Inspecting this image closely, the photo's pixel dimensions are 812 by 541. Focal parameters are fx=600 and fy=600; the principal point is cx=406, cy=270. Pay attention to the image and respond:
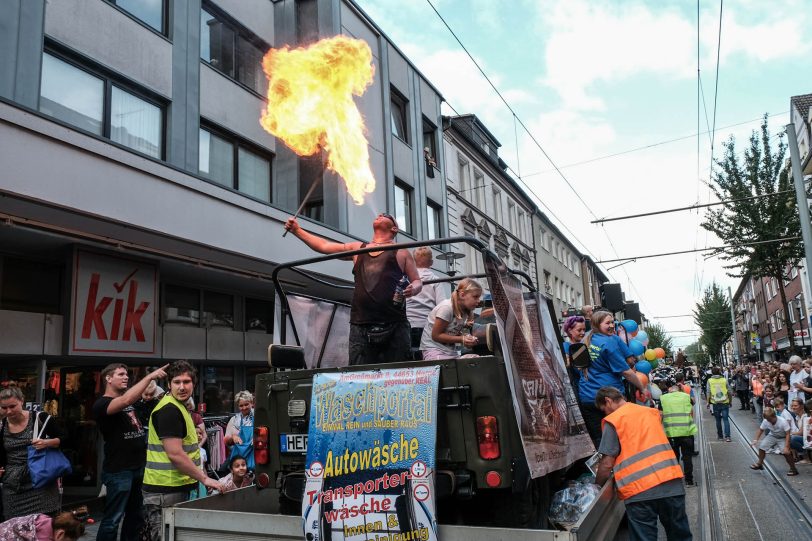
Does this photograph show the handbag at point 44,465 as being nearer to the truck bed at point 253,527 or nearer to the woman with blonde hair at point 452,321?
the truck bed at point 253,527

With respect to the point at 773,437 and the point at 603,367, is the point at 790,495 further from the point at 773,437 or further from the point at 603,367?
the point at 603,367

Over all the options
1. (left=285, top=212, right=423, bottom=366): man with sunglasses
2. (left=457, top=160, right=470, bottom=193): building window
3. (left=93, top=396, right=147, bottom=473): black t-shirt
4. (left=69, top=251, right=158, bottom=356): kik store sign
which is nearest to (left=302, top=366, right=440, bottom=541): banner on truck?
(left=285, top=212, right=423, bottom=366): man with sunglasses

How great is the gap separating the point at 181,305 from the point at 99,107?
13.2ft

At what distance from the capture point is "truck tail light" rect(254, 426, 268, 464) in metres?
4.30

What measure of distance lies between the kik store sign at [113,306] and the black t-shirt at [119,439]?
14.4 ft

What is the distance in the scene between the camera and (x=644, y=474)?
4.55 meters

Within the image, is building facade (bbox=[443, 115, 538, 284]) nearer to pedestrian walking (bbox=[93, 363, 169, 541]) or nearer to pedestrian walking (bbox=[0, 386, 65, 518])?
pedestrian walking (bbox=[93, 363, 169, 541])

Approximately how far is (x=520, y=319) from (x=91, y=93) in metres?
9.06

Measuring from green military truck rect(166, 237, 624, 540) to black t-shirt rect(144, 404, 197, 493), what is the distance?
0.71 m

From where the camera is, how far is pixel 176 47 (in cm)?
1159

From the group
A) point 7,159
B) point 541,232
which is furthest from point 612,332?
point 541,232

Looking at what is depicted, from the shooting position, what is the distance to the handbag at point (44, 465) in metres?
5.44

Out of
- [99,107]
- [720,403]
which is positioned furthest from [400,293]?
[720,403]

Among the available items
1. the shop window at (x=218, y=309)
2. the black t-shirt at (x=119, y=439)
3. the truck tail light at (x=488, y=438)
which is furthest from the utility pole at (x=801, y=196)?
the black t-shirt at (x=119, y=439)
